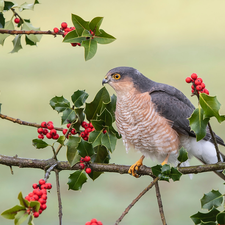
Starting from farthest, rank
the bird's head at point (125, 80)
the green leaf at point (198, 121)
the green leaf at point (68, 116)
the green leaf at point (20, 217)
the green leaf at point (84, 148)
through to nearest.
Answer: the bird's head at point (125, 80) → the green leaf at point (68, 116) → the green leaf at point (84, 148) → the green leaf at point (198, 121) → the green leaf at point (20, 217)

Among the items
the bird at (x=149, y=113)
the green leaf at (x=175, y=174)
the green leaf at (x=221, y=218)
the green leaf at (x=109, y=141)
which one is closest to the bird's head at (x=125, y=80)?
the bird at (x=149, y=113)

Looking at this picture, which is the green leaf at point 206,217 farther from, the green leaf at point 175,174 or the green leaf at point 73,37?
the green leaf at point 73,37

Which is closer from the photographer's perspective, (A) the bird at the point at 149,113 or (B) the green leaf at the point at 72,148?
(B) the green leaf at the point at 72,148

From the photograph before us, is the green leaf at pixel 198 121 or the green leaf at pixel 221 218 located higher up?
the green leaf at pixel 198 121

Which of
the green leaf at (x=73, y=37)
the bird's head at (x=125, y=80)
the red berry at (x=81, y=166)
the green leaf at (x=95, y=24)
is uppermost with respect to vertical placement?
the bird's head at (x=125, y=80)

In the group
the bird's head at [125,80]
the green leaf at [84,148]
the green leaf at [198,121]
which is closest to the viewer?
the green leaf at [198,121]

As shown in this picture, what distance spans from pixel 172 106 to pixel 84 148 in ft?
2.10

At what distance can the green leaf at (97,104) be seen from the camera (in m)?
1.08

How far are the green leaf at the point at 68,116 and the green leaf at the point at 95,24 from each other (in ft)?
1.05

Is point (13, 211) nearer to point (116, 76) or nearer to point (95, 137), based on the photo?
point (95, 137)

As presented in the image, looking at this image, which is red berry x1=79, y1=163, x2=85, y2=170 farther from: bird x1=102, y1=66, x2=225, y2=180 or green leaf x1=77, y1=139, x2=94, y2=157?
bird x1=102, y1=66, x2=225, y2=180

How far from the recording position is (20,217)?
0.64 meters

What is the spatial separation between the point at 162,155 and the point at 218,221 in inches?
35.0

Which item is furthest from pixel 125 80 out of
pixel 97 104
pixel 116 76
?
pixel 97 104
